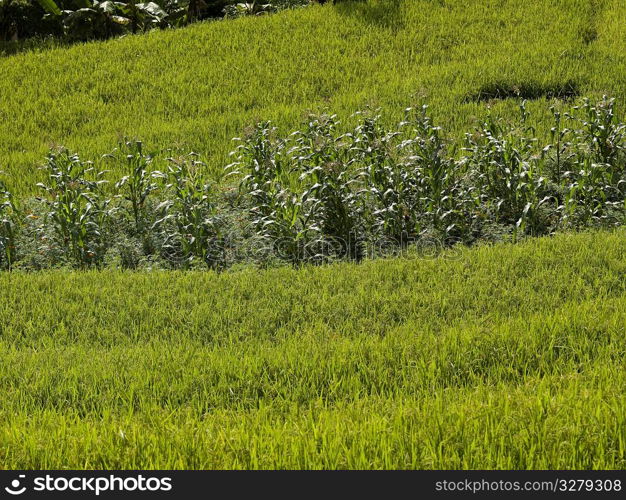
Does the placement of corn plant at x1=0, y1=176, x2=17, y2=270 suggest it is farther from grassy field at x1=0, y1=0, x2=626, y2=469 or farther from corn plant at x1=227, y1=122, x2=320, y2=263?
corn plant at x1=227, y1=122, x2=320, y2=263

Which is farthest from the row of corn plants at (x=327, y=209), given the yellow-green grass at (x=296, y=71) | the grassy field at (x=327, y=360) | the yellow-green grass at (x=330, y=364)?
the yellow-green grass at (x=296, y=71)

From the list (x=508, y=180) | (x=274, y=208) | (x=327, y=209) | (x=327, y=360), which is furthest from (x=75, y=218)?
(x=508, y=180)

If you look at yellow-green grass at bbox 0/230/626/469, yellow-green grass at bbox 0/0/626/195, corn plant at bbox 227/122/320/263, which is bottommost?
yellow-green grass at bbox 0/230/626/469

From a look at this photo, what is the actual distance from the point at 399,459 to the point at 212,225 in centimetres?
397

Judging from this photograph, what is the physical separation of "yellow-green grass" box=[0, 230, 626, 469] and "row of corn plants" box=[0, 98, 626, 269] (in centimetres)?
63

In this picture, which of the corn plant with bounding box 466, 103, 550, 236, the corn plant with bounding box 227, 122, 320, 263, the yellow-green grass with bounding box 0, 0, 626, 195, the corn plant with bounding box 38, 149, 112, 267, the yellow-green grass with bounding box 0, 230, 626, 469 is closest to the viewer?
the yellow-green grass with bounding box 0, 230, 626, 469

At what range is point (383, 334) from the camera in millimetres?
5000

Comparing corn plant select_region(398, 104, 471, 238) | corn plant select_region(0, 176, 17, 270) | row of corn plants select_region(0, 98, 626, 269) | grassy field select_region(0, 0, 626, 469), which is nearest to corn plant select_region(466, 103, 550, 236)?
row of corn plants select_region(0, 98, 626, 269)

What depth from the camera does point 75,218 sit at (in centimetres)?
704

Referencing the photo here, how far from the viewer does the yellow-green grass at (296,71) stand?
10.9 metres

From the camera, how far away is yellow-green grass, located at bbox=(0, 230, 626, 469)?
333 centimetres

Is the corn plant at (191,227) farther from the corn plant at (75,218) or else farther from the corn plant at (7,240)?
the corn plant at (7,240)

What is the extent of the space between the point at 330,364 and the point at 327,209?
2713 millimetres

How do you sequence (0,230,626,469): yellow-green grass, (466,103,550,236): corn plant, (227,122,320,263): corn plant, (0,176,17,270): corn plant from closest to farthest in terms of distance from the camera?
(0,230,626,469): yellow-green grass
(227,122,320,263): corn plant
(466,103,550,236): corn plant
(0,176,17,270): corn plant
